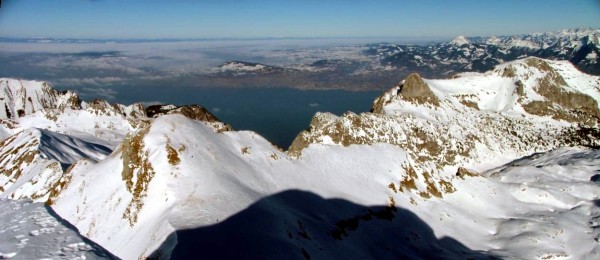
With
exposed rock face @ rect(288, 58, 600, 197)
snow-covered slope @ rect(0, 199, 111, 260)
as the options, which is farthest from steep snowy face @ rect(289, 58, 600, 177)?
snow-covered slope @ rect(0, 199, 111, 260)

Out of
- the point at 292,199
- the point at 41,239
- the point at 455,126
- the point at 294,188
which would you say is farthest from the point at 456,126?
the point at 41,239

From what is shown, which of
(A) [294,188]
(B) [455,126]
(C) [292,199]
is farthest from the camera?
(B) [455,126]

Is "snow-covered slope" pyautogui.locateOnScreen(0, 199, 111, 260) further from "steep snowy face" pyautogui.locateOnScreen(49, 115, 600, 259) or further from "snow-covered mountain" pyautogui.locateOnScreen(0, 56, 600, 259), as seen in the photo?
"steep snowy face" pyautogui.locateOnScreen(49, 115, 600, 259)

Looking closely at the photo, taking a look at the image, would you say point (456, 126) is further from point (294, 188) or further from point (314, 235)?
point (314, 235)

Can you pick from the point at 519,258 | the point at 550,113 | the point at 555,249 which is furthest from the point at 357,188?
the point at 550,113

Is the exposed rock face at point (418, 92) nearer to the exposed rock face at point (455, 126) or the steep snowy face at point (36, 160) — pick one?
the exposed rock face at point (455, 126)

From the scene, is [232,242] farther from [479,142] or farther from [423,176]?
[479,142]
